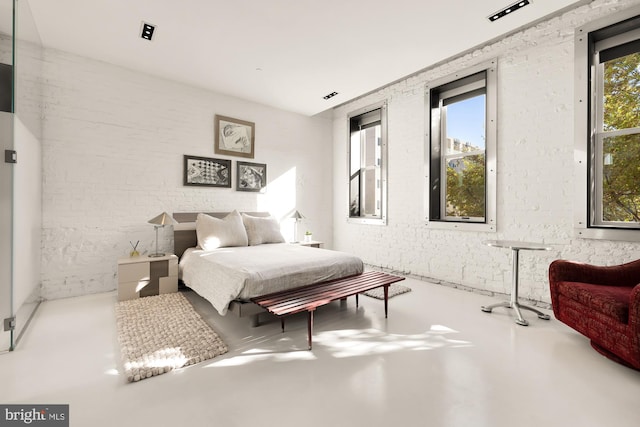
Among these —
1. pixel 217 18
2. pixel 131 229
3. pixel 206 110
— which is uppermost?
pixel 217 18

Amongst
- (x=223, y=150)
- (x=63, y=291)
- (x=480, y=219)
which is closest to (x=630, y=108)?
(x=480, y=219)

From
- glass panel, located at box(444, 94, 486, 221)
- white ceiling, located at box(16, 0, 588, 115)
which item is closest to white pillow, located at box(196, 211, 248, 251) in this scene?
white ceiling, located at box(16, 0, 588, 115)

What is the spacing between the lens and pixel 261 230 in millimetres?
4551

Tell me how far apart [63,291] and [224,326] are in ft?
8.07

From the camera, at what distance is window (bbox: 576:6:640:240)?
9.38 ft

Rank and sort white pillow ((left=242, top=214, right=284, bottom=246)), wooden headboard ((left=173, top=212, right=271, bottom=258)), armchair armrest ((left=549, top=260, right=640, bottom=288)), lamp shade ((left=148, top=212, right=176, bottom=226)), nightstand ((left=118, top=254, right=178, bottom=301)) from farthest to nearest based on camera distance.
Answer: white pillow ((left=242, top=214, right=284, bottom=246)) < wooden headboard ((left=173, top=212, right=271, bottom=258)) < lamp shade ((left=148, top=212, right=176, bottom=226)) < nightstand ((left=118, top=254, right=178, bottom=301)) < armchair armrest ((left=549, top=260, right=640, bottom=288))

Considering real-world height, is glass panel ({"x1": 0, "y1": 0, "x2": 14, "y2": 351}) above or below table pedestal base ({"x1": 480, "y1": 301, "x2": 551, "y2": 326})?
above

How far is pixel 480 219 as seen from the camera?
13.3 feet

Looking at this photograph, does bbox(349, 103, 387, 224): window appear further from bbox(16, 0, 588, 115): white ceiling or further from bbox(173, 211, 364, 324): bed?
bbox(173, 211, 364, 324): bed

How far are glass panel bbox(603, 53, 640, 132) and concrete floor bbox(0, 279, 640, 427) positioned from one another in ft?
7.09

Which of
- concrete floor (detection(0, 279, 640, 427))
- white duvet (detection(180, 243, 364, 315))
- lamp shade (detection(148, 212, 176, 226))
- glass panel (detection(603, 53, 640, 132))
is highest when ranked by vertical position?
glass panel (detection(603, 53, 640, 132))

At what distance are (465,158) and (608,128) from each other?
1518 millimetres

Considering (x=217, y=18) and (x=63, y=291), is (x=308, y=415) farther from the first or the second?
(x=63, y=291)

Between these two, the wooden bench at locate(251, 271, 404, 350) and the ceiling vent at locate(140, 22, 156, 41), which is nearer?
the wooden bench at locate(251, 271, 404, 350)
